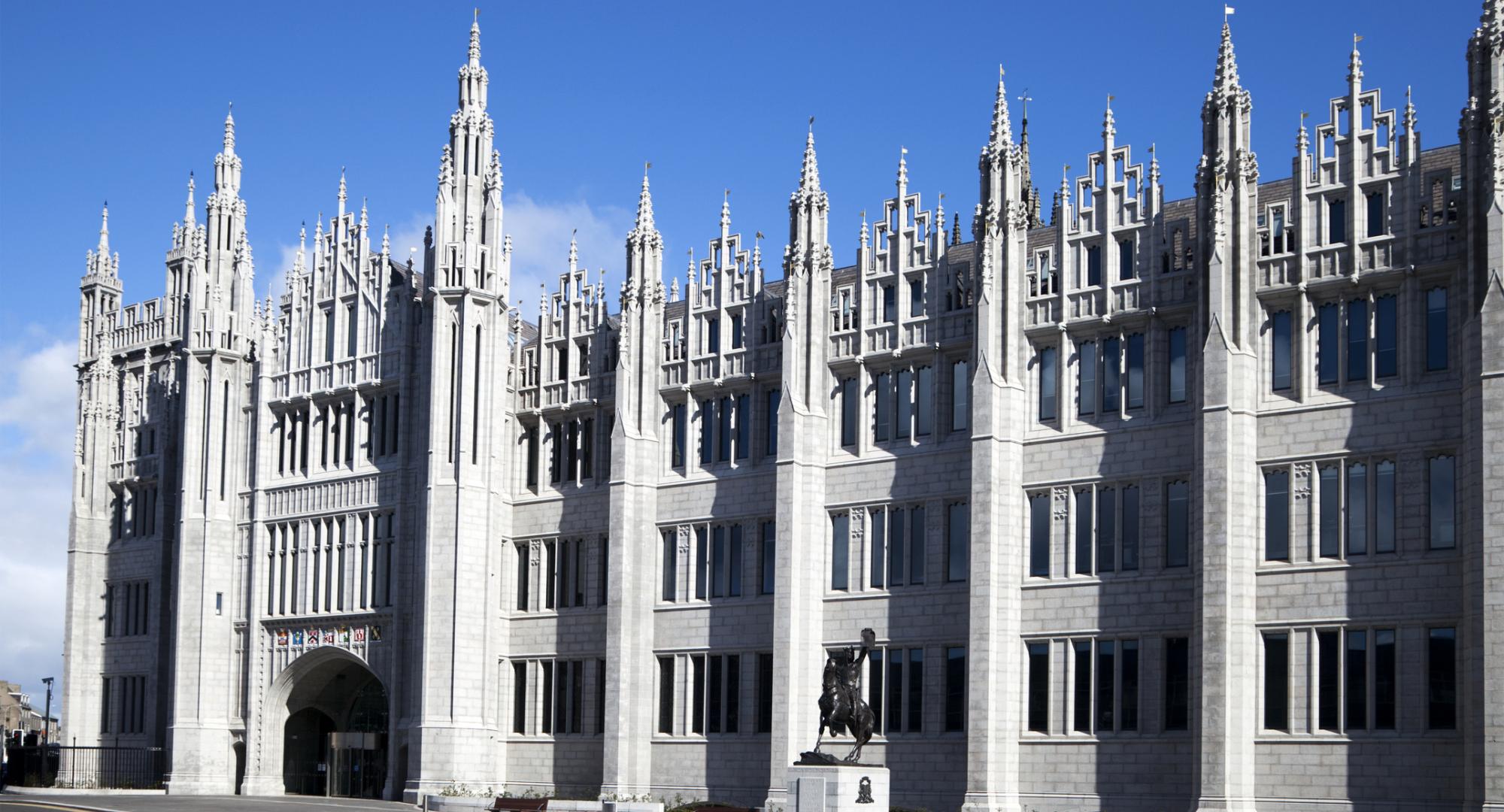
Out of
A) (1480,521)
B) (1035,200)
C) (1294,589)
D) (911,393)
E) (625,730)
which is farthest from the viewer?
(1035,200)

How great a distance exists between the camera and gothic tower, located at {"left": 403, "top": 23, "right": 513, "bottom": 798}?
186ft

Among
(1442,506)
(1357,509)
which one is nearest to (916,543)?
(1357,509)

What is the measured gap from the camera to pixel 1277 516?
4325 cm

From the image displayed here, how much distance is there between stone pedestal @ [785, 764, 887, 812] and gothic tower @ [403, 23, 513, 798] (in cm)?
2007

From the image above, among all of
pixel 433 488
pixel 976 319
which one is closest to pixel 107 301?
pixel 433 488

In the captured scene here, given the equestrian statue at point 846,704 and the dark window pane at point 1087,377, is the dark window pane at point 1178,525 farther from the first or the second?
the equestrian statue at point 846,704

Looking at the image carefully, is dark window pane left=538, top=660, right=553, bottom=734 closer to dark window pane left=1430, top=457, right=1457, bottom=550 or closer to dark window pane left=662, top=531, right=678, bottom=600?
dark window pane left=662, top=531, right=678, bottom=600

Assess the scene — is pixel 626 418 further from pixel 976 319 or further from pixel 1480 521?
pixel 1480 521

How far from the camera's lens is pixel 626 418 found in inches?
2210

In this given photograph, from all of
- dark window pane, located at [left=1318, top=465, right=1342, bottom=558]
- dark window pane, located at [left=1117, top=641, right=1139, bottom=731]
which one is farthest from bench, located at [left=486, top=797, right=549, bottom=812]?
dark window pane, located at [left=1318, top=465, right=1342, bottom=558]

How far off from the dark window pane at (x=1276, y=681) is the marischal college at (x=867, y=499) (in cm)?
8

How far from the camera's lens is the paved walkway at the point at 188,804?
2031 inches

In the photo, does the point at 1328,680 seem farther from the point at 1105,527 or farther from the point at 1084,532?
the point at 1084,532

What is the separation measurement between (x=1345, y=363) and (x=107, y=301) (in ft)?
167
